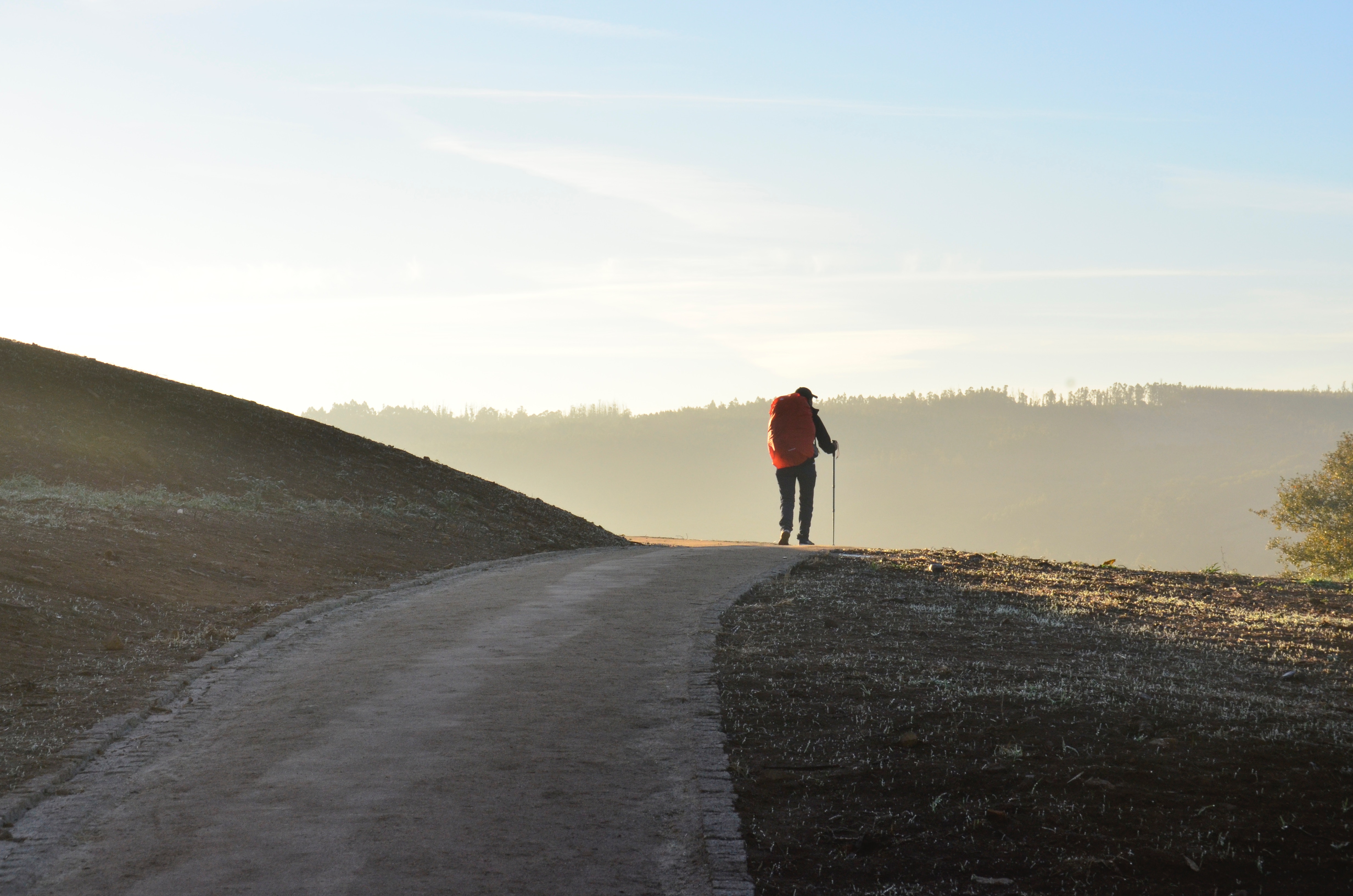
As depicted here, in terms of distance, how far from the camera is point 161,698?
7074 millimetres

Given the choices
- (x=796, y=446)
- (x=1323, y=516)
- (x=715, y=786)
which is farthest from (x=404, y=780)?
(x=1323, y=516)

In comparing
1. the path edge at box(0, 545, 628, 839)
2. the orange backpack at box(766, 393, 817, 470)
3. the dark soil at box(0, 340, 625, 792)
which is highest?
the orange backpack at box(766, 393, 817, 470)

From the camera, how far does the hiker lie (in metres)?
21.0

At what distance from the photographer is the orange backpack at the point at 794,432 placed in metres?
21.0

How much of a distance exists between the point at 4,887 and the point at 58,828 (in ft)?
2.10

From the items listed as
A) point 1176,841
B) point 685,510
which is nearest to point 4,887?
point 1176,841

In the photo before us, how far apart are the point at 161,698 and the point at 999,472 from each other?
563 ft

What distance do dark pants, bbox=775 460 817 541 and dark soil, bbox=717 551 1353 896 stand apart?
1088cm

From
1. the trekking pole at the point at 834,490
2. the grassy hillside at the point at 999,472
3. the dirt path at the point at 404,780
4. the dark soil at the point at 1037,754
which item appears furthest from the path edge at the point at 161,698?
the grassy hillside at the point at 999,472

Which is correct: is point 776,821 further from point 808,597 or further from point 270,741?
point 808,597

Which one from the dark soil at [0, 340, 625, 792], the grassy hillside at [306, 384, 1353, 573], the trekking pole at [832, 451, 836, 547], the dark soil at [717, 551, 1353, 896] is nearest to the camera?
the dark soil at [717, 551, 1353, 896]

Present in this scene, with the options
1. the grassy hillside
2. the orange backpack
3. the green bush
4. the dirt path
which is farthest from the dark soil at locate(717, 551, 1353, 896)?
the grassy hillside

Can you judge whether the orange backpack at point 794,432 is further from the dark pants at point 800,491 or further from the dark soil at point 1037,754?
the dark soil at point 1037,754

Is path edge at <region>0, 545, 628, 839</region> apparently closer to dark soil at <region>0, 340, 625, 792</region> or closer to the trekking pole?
dark soil at <region>0, 340, 625, 792</region>
